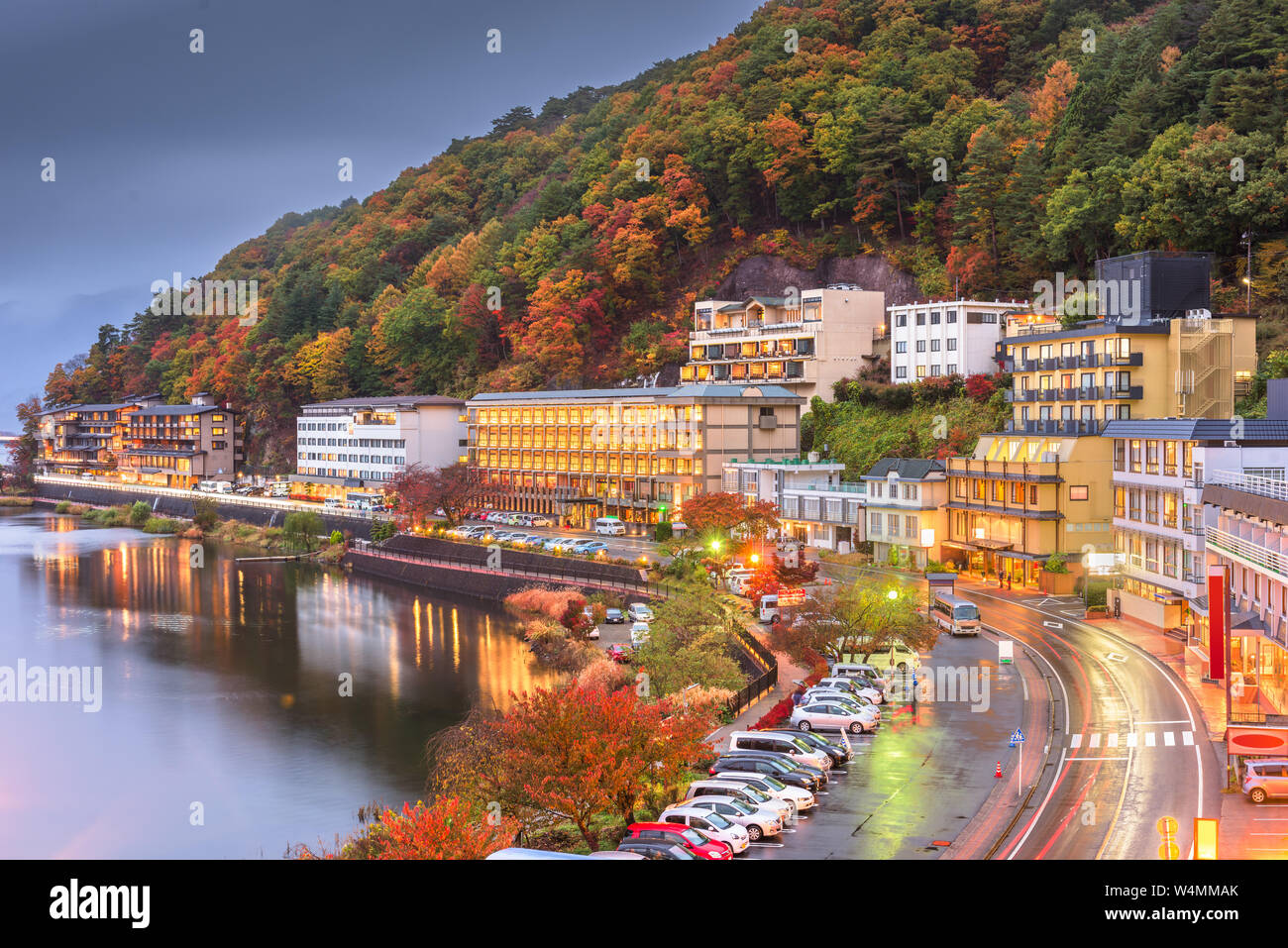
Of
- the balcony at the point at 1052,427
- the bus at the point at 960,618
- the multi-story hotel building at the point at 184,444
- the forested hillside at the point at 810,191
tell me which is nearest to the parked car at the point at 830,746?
the bus at the point at 960,618

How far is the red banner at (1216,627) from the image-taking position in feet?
106

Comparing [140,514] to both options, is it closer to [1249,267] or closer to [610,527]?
[610,527]

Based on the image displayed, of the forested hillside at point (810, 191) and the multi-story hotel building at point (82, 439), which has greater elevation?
the forested hillside at point (810, 191)

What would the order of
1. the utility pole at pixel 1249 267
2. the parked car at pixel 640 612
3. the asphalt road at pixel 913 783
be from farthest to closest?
the utility pole at pixel 1249 267 < the parked car at pixel 640 612 < the asphalt road at pixel 913 783

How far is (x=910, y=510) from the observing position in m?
54.8

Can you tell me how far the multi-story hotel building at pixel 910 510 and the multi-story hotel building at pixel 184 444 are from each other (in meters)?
90.9

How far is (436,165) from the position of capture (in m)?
154

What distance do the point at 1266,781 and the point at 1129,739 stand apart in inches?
190

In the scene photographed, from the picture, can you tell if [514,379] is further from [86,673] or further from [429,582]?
[86,673]

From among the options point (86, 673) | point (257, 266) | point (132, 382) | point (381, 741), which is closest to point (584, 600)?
point (381, 741)

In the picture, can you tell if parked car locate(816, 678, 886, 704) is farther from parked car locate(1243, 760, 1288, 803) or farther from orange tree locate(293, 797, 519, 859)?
orange tree locate(293, 797, 519, 859)

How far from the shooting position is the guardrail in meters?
88.9

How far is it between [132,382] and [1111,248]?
138422mm

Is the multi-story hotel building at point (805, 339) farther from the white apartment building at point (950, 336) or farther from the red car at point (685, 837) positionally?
the red car at point (685, 837)
